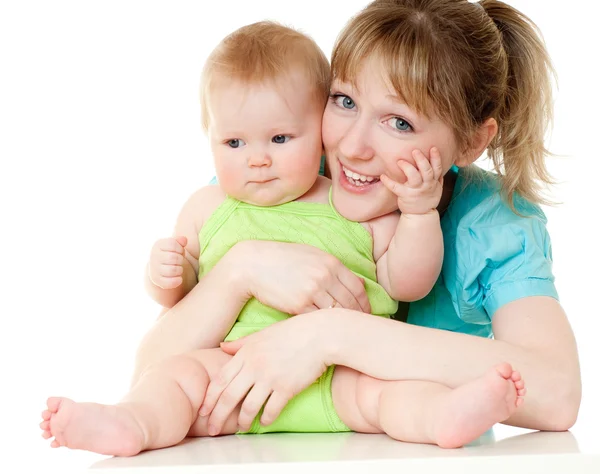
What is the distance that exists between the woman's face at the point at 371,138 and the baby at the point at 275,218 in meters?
0.02

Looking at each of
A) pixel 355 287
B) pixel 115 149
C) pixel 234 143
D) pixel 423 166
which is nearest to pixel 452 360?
pixel 355 287

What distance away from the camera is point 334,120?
170cm

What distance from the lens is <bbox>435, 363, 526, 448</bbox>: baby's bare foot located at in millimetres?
1320

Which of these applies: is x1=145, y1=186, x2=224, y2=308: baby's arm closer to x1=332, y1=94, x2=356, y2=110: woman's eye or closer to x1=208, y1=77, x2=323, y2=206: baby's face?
x1=208, y1=77, x2=323, y2=206: baby's face

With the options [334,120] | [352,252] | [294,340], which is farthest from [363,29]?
[294,340]

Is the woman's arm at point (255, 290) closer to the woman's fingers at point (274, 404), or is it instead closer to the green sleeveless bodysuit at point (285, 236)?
the green sleeveless bodysuit at point (285, 236)

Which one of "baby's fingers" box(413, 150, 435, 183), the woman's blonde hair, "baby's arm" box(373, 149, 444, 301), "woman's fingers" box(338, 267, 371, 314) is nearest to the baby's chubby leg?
"woman's fingers" box(338, 267, 371, 314)

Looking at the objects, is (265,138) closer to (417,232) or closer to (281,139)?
(281,139)

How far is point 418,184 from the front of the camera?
5.44 feet

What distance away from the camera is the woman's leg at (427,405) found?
1.33 meters

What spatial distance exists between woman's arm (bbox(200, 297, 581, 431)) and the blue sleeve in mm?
177

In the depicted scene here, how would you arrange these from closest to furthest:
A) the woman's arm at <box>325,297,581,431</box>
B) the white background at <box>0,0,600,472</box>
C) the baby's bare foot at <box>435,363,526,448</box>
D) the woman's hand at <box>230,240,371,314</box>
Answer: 1. the baby's bare foot at <box>435,363,526,448</box>
2. the woman's arm at <box>325,297,581,431</box>
3. the woman's hand at <box>230,240,371,314</box>
4. the white background at <box>0,0,600,472</box>

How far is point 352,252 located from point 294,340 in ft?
0.86

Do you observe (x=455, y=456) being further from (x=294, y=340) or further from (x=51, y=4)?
(x=51, y=4)
